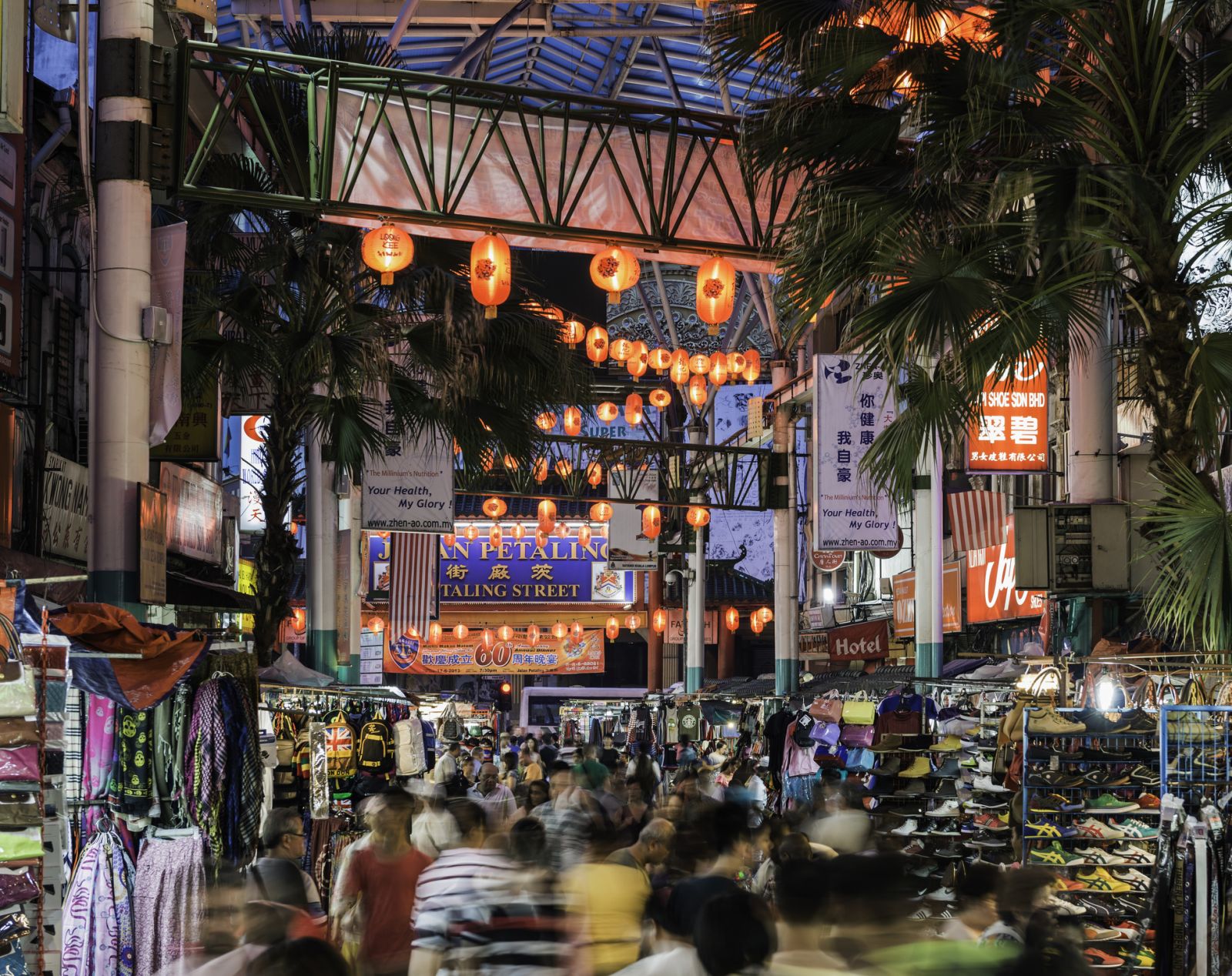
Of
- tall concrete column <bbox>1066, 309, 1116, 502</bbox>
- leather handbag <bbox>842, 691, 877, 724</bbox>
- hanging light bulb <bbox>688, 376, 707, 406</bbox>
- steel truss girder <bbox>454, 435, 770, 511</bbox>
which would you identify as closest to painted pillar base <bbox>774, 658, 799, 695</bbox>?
steel truss girder <bbox>454, 435, 770, 511</bbox>

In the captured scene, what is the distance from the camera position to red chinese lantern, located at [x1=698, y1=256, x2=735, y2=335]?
1522 cm

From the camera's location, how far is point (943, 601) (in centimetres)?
2823

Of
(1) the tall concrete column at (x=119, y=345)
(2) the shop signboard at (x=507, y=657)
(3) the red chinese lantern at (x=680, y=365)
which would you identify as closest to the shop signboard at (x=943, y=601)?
(3) the red chinese lantern at (x=680, y=365)

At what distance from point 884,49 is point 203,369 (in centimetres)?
823

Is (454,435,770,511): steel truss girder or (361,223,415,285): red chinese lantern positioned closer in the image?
(361,223,415,285): red chinese lantern

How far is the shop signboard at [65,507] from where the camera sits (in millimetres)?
16703

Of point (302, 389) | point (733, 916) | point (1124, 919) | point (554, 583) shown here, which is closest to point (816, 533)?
point (302, 389)

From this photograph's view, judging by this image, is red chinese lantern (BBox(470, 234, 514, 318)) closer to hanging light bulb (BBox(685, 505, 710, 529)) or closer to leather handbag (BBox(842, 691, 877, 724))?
leather handbag (BBox(842, 691, 877, 724))

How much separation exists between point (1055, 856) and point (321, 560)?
56.7ft

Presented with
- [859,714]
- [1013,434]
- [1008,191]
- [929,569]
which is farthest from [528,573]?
[1008,191]

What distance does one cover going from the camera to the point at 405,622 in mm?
35688

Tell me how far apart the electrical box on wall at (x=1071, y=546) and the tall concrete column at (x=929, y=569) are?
25.0ft

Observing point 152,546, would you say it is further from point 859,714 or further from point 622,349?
point 622,349

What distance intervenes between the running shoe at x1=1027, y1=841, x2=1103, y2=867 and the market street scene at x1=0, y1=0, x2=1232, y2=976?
0.03 metres
